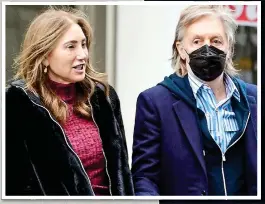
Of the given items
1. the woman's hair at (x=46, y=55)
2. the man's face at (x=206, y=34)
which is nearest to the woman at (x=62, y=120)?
the woman's hair at (x=46, y=55)

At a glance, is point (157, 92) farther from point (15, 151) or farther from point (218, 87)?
point (15, 151)

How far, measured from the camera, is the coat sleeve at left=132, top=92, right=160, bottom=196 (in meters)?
6.41

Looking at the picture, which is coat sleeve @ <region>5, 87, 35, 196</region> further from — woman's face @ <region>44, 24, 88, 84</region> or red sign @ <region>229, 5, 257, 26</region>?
red sign @ <region>229, 5, 257, 26</region>

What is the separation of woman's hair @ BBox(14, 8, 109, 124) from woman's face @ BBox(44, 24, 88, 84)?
0.04 metres

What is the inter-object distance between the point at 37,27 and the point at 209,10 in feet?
5.64

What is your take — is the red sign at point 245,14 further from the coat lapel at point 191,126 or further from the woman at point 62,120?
the woman at point 62,120

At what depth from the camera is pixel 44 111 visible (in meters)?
6.30

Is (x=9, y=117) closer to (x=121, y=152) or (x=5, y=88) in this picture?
(x=5, y=88)

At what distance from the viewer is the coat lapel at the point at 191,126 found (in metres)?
6.33

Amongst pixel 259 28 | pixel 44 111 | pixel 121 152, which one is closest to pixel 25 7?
pixel 44 111

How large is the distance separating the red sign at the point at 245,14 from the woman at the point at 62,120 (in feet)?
4.75

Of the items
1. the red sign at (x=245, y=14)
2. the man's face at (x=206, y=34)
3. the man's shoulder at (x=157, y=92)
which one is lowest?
the man's shoulder at (x=157, y=92)
